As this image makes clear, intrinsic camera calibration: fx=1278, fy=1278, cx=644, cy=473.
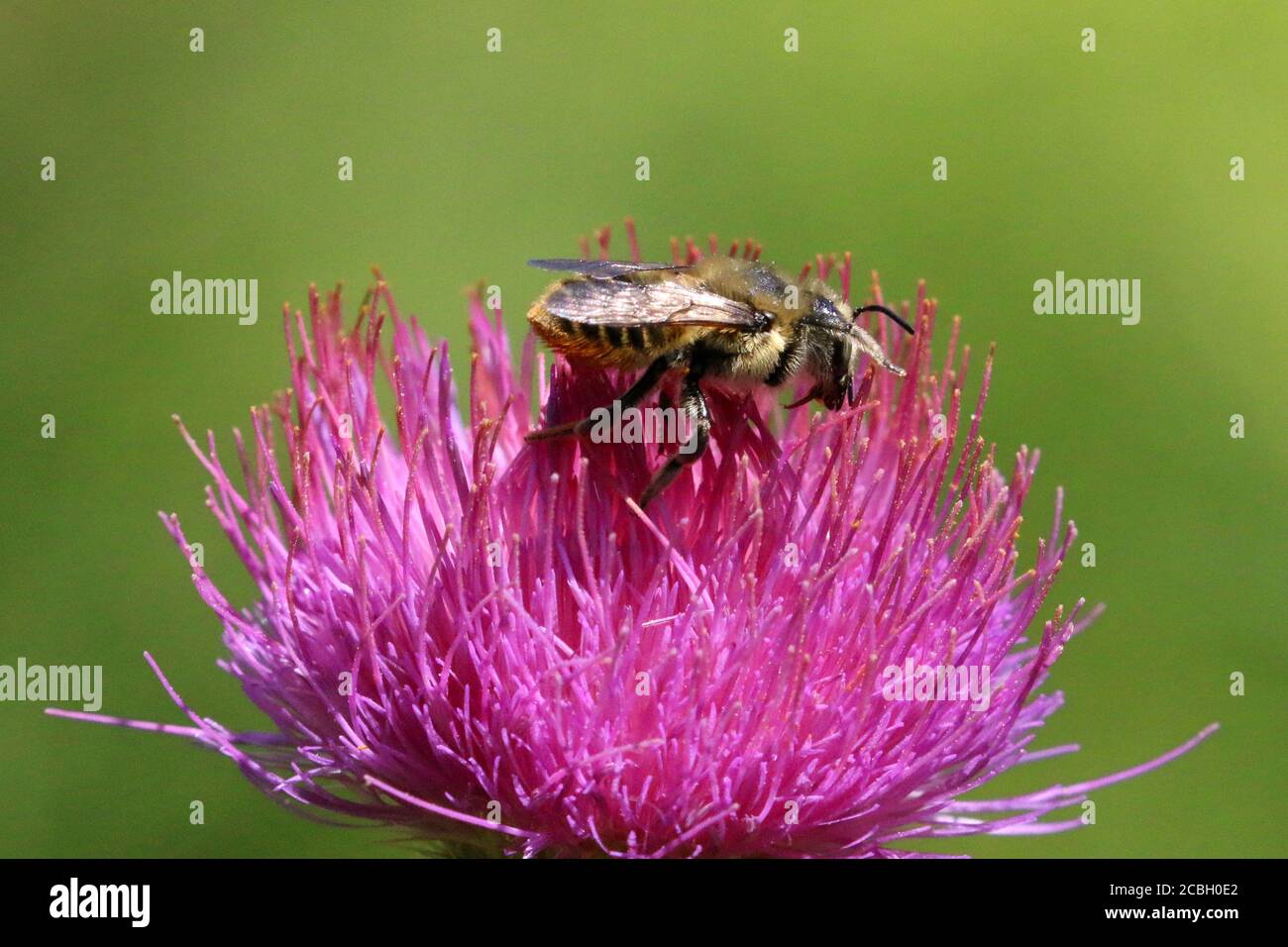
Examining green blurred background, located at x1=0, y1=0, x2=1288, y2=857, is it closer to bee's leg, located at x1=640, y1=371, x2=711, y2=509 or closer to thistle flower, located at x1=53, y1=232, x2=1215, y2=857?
thistle flower, located at x1=53, y1=232, x2=1215, y2=857

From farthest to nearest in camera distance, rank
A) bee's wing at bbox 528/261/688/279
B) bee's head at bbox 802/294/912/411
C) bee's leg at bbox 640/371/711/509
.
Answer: bee's wing at bbox 528/261/688/279 → bee's head at bbox 802/294/912/411 → bee's leg at bbox 640/371/711/509

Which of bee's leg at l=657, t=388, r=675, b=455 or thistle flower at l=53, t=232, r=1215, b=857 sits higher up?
bee's leg at l=657, t=388, r=675, b=455

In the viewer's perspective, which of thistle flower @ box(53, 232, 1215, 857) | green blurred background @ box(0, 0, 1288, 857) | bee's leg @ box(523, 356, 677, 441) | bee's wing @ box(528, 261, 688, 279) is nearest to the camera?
thistle flower @ box(53, 232, 1215, 857)

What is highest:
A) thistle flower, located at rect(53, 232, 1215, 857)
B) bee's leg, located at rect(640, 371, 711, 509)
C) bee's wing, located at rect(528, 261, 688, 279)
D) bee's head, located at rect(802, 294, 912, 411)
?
bee's wing, located at rect(528, 261, 688, 279)

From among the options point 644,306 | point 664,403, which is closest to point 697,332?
point 644,306

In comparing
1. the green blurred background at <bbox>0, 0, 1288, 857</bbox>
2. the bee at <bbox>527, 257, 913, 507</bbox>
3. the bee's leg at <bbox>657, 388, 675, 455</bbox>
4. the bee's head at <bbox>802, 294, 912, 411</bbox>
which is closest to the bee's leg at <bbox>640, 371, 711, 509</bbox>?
the bee at <bbox>527, 257, 913, 507</bbox>

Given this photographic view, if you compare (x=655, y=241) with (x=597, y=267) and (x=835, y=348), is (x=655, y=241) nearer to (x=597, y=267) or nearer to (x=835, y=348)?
(x=597, y=267)
